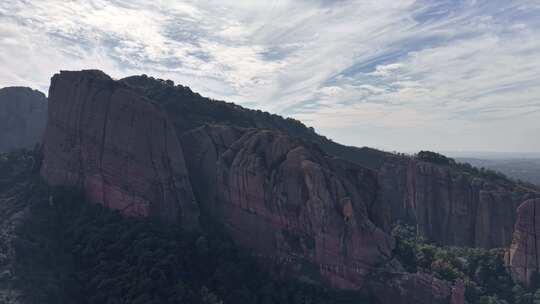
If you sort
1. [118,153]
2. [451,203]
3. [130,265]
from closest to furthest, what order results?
[130,265], [118,153], [451,203]

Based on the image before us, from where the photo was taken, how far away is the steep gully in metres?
44.7

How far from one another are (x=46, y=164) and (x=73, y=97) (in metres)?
9.99

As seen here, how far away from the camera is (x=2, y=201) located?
5575 cm

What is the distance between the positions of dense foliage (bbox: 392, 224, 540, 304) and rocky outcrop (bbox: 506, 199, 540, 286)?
4.40 ft

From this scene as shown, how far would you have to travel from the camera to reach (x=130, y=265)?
41.9m

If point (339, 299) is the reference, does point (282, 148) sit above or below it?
above

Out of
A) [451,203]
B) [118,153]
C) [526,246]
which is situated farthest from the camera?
[451,203]

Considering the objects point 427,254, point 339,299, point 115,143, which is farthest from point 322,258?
point 115,143

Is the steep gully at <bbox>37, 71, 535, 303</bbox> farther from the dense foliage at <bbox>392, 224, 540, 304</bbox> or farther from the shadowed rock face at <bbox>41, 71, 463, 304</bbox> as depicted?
the dense foliage at <bbox>392, 224, 540, 304</bbox>

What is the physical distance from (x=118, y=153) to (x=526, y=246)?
54.6 metres

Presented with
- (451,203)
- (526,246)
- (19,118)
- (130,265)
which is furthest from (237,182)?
(19,118)

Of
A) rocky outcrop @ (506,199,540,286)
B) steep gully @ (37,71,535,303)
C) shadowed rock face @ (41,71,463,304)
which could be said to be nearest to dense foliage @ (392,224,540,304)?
rocky outcrop @ (506,199,540,286)

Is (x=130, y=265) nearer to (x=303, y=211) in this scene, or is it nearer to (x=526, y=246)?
(x=303, y=211)

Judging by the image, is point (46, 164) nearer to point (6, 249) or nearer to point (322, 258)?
point (6, 249)
